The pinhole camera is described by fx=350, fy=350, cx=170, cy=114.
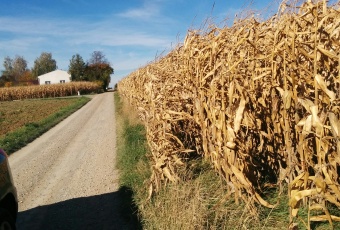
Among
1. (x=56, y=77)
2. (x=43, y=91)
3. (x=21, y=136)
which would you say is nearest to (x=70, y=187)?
(x=21, y=136)

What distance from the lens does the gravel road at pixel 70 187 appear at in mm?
5613

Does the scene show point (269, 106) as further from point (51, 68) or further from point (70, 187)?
point (51, 68)

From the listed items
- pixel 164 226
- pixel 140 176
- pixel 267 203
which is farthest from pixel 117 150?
pixel 267 203

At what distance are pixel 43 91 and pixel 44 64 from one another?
83.9 meters

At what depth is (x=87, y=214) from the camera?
5.82 meters

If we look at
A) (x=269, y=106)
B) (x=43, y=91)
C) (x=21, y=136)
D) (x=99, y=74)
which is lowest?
(x=43, y=91)

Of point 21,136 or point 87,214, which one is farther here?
point 21,136

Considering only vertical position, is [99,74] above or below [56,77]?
above

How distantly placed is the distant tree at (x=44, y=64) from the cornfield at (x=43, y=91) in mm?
73053

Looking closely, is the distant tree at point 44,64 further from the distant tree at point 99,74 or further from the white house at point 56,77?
the distant tree at point 99,74

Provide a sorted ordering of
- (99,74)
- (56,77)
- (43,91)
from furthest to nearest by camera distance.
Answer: (56,77) → (99,74) → (43,91)

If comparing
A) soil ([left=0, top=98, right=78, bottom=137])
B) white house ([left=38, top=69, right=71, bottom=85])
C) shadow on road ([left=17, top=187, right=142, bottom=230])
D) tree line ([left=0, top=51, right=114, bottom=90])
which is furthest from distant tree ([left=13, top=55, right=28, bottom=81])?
shadow on road ([left=17, top=187, right=142, bottom=230])

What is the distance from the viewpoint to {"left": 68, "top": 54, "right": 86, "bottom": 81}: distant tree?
87.4 metres

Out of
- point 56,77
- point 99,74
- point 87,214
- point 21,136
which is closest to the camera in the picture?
point 87,214
